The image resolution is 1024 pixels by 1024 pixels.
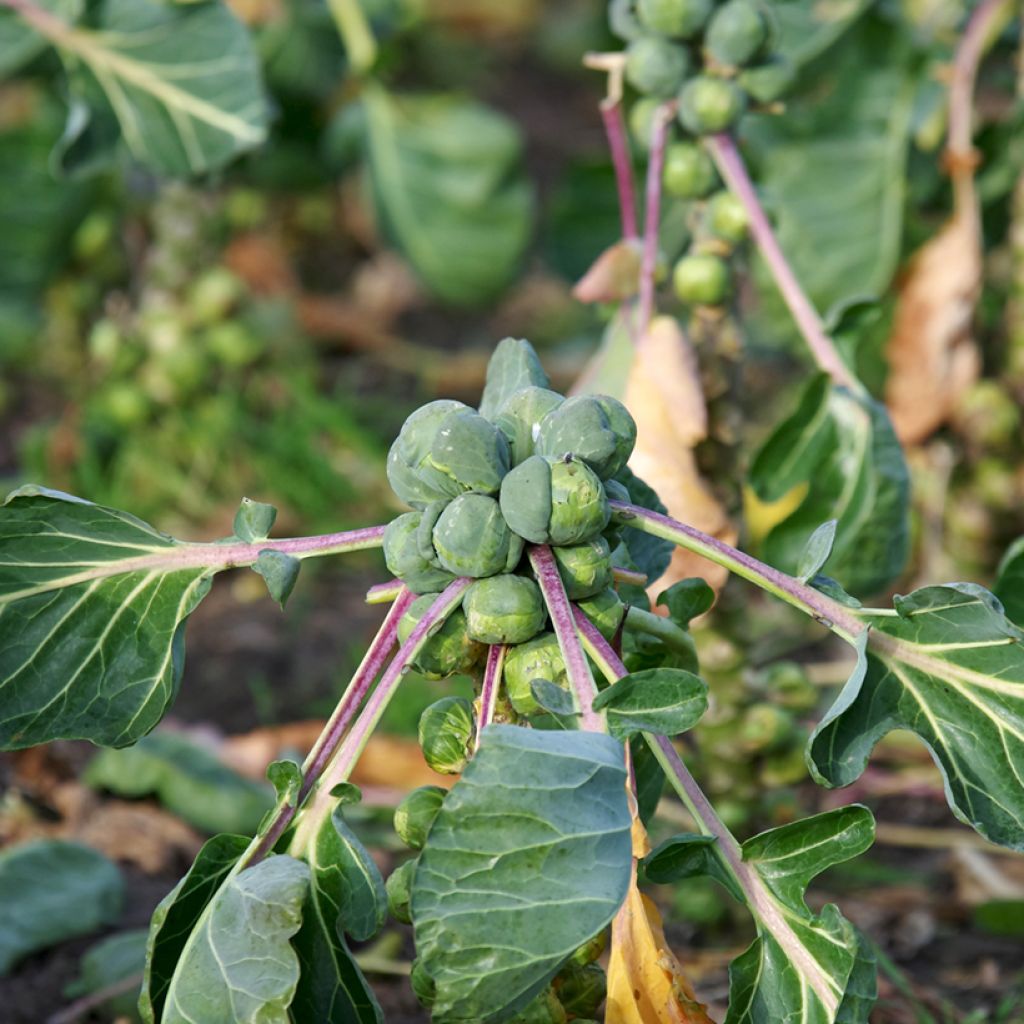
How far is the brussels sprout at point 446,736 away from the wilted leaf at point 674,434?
45cm

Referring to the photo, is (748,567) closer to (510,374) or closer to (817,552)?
(817,552)

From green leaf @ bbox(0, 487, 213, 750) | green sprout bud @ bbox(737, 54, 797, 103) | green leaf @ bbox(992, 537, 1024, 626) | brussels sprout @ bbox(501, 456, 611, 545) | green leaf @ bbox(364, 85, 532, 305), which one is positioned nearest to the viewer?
brussels sprout @ bbox(501, 456, 611, 545)

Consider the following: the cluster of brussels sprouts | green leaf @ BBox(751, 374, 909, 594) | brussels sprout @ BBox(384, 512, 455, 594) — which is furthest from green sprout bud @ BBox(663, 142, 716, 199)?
brussels sprout @ BBox(384, 512, 455, 594)

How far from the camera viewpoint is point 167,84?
2.05 meters

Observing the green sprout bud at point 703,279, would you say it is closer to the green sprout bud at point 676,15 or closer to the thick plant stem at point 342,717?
the green sprout bud at point 676,15

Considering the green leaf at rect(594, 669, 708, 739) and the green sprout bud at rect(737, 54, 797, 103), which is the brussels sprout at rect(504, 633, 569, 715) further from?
the green sprout bud at rect(737, 54, 797, 103)

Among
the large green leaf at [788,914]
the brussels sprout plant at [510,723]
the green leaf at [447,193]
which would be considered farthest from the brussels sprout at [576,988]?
the green leaf at [447,193]

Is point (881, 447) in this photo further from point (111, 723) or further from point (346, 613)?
point (346, 613)

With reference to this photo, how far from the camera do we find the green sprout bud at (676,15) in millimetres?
1565

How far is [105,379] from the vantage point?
312 centimetres

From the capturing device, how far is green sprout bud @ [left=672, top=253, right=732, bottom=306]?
164 centimetres

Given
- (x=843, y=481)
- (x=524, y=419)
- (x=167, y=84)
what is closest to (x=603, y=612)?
(x=524, y=419)

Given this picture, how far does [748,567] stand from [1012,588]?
0.42 m

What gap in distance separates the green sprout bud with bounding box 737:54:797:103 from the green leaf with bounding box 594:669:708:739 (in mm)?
873
